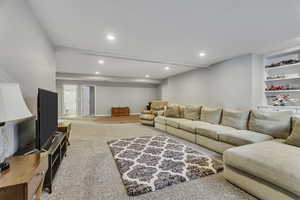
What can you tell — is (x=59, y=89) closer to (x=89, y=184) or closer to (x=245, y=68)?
(x=89, y=184)

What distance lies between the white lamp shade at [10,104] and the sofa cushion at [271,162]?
231 centimetres

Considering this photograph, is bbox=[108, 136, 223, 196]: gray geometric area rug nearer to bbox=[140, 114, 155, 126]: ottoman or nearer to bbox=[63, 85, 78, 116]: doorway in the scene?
bbox=[140, 114, 155, 126]: ottoman

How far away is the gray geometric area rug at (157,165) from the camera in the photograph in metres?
1.85

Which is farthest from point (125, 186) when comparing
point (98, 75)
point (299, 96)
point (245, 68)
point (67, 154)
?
point (98, 75)

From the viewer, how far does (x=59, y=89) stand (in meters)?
7.97

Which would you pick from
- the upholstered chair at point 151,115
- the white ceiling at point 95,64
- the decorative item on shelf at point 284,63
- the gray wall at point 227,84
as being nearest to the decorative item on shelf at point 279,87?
the gray wall at point 227,84

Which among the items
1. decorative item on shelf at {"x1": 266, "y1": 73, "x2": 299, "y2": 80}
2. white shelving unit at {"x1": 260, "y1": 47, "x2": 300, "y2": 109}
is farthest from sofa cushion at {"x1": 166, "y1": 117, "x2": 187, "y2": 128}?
decorative item on shelf at {"x1": 266, "y1": 73, "x2": 299, "y2": 80}

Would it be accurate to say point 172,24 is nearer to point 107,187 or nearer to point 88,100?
point 107,187

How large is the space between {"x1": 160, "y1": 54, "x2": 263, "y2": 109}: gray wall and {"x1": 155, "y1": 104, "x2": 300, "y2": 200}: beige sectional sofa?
3.41 feet

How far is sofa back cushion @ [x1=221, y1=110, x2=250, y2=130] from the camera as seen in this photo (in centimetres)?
306

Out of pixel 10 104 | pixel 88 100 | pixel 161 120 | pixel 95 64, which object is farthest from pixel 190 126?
pixel 88 100

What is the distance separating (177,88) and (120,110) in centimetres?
388

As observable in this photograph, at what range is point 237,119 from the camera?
3152 millimetres

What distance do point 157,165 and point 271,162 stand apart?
1492 mm
